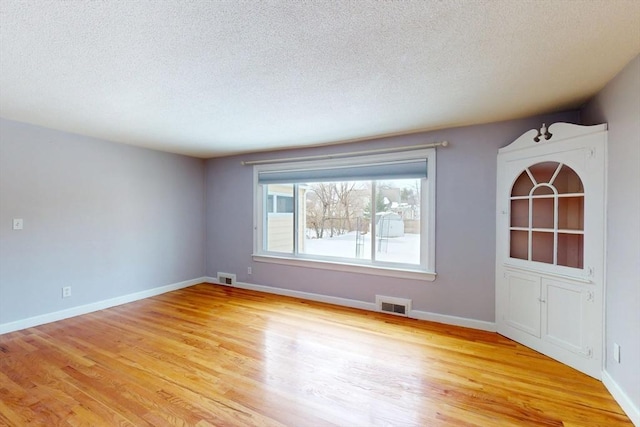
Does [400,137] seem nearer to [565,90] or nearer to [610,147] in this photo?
[565,90]

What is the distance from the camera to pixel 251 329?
127 inches

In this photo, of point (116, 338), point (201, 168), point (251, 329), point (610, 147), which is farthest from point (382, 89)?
point (201, 168)

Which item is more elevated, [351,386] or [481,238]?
[481,238]

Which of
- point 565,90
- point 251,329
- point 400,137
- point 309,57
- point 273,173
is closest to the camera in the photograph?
point 309,57

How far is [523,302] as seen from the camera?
9.37 ft

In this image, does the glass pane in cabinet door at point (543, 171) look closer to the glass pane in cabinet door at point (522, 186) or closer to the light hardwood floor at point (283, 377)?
the glass pane in cabinet door at point (522, 186)

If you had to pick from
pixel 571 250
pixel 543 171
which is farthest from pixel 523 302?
pixel 543 171

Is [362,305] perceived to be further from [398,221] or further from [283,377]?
[283,377]

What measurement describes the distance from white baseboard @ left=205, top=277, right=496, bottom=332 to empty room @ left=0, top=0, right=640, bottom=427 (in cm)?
3

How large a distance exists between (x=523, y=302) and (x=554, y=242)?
2.11ft

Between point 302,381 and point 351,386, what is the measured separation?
369mm

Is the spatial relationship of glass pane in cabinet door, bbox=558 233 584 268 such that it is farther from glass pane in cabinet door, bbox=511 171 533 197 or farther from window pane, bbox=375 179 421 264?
window pane, bbox=375 179 421 264

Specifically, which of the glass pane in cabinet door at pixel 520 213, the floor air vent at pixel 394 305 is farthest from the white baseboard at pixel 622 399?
the floor air vent at pixel 394 305

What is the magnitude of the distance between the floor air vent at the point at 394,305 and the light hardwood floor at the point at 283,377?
172 mm
